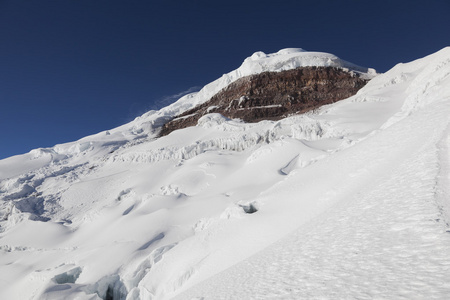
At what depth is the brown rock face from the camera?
162ft

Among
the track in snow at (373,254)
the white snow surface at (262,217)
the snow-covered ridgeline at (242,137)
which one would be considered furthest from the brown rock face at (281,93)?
the track in snow at (373,254)

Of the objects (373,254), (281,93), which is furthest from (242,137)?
(281,93)

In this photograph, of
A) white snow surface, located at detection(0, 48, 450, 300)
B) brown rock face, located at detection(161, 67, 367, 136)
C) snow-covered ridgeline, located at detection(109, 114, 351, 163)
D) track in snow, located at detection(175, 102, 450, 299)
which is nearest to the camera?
track in snow, located at detection(175, 102, 450, 299)

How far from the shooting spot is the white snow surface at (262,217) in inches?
95.3

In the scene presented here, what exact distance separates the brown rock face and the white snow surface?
16.6 metres

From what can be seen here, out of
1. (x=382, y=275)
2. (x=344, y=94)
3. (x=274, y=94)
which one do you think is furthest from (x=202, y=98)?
(x=382, y=275)

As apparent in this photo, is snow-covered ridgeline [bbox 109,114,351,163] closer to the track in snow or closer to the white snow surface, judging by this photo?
the white snow surface

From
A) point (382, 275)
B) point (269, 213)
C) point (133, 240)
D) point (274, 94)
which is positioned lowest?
point (133, 240)

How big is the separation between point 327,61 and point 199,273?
6514 centimetres

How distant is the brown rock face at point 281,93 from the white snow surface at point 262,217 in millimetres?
16604

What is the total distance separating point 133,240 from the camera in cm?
1344

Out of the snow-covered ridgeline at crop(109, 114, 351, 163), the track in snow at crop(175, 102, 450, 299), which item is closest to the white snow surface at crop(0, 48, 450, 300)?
the track in snow at crop(175, 102, 450, 299)

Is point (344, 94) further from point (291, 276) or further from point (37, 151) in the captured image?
point (37, 151)

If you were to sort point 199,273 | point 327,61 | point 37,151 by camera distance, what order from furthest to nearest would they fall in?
point 327,61 < point 37,151 < point 199,273
